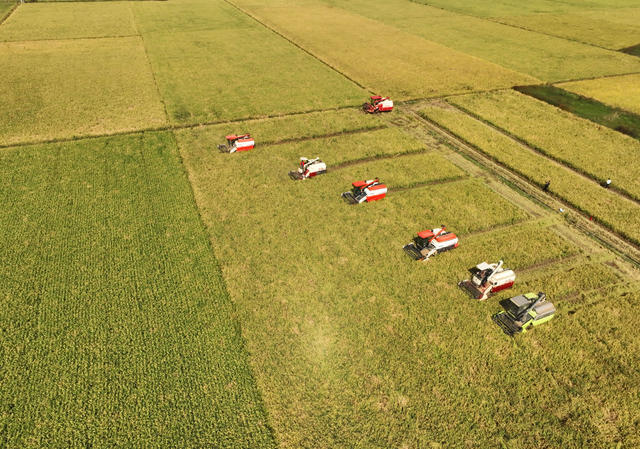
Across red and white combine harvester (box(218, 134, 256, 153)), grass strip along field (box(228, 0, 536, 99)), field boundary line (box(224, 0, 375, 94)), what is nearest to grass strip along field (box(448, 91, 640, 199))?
grass strip along field (box(228, 0, 536, 99))

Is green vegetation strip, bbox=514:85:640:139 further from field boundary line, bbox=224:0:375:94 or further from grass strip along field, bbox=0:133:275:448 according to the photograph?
grass strip along field, bbox=0:133:275:448

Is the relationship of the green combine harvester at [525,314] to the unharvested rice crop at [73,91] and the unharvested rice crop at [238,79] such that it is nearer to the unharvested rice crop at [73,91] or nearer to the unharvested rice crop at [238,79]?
the unharvested rice crop at [238,79]

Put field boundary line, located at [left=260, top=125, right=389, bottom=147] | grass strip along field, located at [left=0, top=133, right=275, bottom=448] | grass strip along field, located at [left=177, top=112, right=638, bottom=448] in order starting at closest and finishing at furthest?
grass strip along field, located at [left=0, top=133, right=275, bottom=448], grass strip along field, located at [left=177, top=112, right=638, bottom=448], field boundary line, located at [left=260, top=125, right=389, bottom=147]

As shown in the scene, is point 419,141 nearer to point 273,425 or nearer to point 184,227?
point 184,227

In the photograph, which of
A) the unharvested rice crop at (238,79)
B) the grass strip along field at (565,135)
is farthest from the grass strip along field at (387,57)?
the grass strip along field at (565,135)

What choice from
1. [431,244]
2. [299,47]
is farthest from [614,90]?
[299,47]

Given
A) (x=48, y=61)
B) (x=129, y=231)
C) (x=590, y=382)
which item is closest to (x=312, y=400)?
(x=590, y=382)

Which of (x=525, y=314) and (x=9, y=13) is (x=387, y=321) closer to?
(x=525, y=314)
